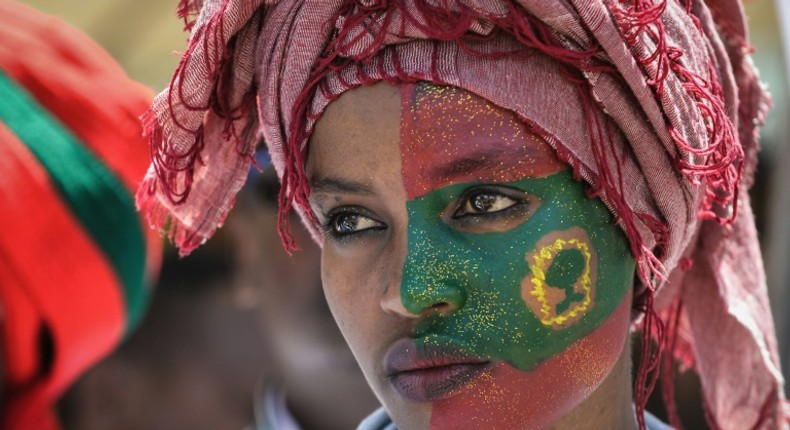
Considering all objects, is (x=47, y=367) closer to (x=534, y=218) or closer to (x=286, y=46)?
(x=286, y=46)

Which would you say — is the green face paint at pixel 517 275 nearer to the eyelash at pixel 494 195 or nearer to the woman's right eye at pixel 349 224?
the eyelash at pixel 494 195

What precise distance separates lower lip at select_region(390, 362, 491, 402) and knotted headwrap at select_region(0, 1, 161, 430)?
1.22m

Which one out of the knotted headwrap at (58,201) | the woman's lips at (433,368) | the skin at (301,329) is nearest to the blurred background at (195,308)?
the skin at (301,329)

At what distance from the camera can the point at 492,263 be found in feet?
6.20

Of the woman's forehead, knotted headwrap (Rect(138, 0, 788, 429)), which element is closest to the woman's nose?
the woman's forehead

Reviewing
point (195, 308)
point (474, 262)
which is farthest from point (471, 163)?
point (195, 308)

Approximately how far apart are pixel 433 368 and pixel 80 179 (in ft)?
4.68

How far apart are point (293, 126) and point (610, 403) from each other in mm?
794

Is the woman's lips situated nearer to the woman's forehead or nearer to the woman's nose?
the woman's nose

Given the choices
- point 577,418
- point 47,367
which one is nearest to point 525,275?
point 577,418

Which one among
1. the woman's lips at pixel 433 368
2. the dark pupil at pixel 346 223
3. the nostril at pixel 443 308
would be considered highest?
the dark pupil at pixel 346 223

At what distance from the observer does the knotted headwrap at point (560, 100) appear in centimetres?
188

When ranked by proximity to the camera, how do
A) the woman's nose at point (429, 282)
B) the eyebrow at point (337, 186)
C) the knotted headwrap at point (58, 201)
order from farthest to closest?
the knotted headwrap at point (58, 201) → the eyebrow at point (337, 186) → the woman's nose at point (429, 282)

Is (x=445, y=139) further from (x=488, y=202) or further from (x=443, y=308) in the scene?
(x=443, y=308)
